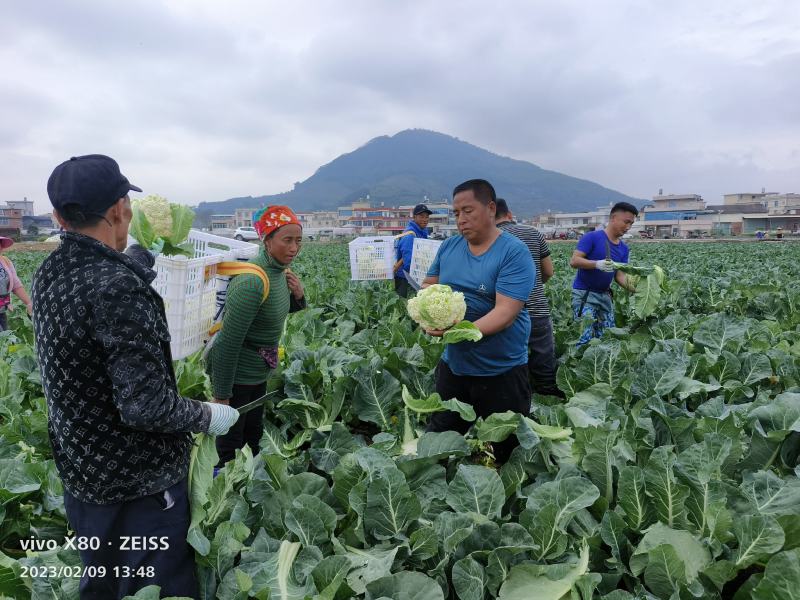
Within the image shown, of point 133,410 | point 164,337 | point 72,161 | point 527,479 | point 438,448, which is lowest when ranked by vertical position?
point 527,479

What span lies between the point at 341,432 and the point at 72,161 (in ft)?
6.01

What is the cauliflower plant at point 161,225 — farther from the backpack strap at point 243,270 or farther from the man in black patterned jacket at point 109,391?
the man in black patterned jacket at point 109,391

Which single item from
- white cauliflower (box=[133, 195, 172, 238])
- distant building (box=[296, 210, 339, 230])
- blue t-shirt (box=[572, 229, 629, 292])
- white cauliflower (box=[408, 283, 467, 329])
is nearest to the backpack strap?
white cauliflower (box=[133, 195, 172, 238])

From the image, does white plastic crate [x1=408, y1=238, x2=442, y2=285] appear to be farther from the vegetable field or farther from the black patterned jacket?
the black patterned jacket

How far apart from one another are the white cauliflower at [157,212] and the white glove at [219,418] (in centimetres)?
107

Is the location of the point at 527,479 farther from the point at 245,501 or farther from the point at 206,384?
the point at 206,384

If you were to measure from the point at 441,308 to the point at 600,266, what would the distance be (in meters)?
2.63

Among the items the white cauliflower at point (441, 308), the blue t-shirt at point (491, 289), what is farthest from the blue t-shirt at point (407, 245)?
the white cauliflower at point (441, 308)

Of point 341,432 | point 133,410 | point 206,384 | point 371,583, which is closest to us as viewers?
point 133,410

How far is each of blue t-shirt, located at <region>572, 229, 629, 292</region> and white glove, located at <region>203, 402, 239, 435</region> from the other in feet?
12.7

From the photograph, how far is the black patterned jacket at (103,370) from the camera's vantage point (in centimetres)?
145

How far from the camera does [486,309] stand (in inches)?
114

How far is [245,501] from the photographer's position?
7.07ft

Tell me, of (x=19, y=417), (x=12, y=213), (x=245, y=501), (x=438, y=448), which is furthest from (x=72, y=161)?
(x=12, y=213)
